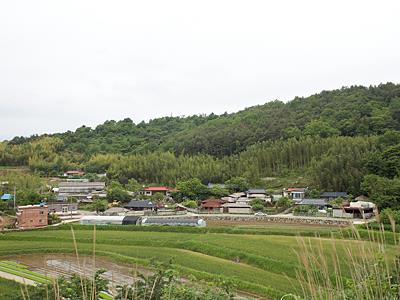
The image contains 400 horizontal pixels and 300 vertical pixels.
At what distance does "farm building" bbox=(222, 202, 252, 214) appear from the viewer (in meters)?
40.5

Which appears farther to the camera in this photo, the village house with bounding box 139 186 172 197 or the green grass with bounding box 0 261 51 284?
the village house with bounding box 139 186 172 197

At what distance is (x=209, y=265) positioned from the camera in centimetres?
1817

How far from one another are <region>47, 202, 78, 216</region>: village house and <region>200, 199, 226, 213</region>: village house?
1528 cm

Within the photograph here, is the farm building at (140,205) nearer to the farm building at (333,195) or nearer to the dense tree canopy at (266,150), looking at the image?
the dense tree canopy at (266,150)

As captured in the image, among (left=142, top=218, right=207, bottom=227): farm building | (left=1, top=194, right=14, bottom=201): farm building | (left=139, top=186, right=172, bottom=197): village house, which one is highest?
(left=1, top=194, right=14, bottom=201): farm building

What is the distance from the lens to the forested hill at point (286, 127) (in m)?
65.5

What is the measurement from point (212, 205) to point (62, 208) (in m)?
17.7

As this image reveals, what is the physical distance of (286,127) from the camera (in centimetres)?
7488

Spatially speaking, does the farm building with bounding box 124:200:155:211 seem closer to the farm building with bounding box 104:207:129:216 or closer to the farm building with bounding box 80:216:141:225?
the farm building with bounding box 104:207:129:216

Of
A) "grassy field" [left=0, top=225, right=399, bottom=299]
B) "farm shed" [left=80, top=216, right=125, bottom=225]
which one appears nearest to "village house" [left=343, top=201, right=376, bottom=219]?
"grassy field" [left=0, top=225, right=399, bottom=299]

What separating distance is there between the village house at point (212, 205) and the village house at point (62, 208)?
50.1 feet

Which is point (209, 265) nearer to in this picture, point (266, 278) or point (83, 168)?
point (266, 278)

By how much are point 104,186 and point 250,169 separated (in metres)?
23.1

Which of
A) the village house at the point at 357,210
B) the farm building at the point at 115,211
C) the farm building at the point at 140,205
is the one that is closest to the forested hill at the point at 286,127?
the village house at the point at 357,210
